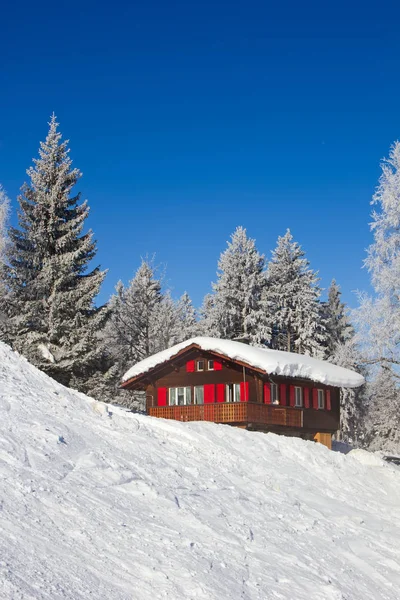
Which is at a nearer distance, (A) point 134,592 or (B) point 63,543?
→ (A) point 134,592

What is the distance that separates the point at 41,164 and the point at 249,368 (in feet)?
54.9

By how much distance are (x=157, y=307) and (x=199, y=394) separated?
59.1 ft

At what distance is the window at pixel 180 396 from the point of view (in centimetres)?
3631

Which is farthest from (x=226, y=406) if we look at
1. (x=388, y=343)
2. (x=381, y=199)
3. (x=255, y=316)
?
(x=255, y=316)

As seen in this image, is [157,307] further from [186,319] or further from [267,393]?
[267,393]

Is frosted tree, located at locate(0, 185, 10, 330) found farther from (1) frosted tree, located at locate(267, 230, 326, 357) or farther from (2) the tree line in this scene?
(1) frosted tree, located at locate(267, 230, 326, 357)

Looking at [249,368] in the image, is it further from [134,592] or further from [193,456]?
[134,592]

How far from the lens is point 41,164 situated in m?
37.7

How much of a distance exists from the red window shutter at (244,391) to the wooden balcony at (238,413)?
1.45m

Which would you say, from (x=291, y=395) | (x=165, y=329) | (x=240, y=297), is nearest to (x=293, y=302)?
(x=240, y=297)

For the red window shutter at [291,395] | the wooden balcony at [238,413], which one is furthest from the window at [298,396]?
the wooden balcony at [238,413]

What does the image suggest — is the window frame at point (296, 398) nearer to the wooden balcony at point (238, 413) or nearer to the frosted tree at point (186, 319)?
the wooden balcony at point (238, 413)

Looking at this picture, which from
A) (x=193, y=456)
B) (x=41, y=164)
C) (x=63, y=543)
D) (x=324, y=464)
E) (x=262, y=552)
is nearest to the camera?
(x=63, y=543)

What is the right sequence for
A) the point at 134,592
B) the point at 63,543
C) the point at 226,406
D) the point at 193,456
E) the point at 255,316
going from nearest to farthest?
the point at 134,592
the point at 63,543
the point at 193,456
the point at 226,406
the point at 255,316
